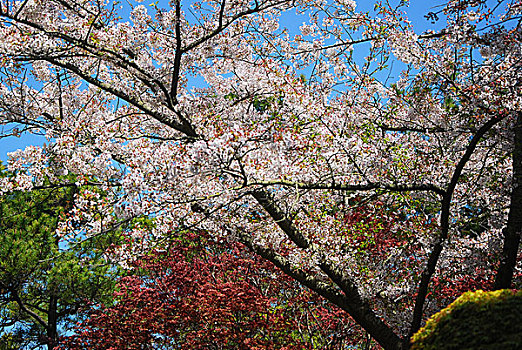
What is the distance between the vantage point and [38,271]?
33.4 ft

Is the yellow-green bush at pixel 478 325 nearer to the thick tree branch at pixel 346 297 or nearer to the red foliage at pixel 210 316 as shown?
the thick tree branch at pixel 346 297

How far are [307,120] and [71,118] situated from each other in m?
3.76

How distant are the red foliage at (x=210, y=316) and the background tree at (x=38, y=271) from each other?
5.69 feet

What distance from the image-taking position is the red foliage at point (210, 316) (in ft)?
23.3

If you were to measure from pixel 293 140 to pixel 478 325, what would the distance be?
9.59 feet

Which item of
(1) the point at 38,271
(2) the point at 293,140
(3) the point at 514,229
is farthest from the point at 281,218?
(1) the point at 38,271

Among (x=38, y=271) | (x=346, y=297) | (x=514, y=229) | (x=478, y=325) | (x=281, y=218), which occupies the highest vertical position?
(x=38, y=271)

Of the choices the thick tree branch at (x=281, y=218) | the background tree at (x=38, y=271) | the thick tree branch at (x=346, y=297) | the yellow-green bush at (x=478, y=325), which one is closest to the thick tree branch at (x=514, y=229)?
the thick tree branch at (x=346, y=297)

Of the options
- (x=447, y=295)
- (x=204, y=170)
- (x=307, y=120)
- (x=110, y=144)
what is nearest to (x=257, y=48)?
(x=307, y=120)

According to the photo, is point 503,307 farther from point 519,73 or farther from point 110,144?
point 110,144

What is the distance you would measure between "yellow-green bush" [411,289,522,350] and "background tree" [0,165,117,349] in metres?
8.37

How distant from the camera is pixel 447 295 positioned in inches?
261

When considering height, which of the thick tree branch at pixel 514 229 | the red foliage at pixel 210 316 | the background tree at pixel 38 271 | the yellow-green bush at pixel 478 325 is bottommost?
the yellow-green bush at pixel 478 325

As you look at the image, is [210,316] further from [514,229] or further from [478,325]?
[478,325]
